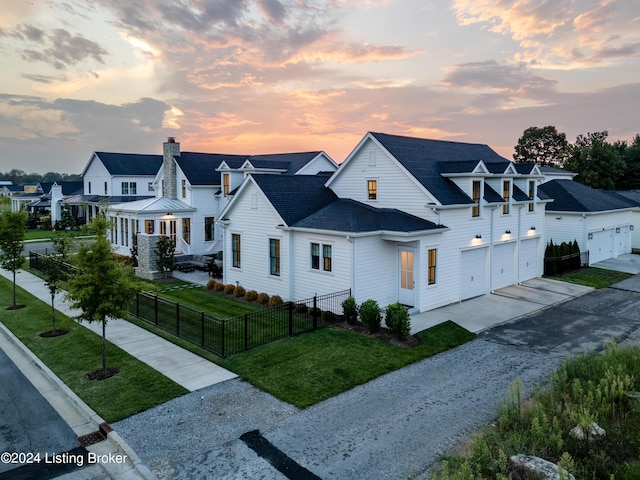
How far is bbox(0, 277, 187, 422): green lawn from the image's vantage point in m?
10.8

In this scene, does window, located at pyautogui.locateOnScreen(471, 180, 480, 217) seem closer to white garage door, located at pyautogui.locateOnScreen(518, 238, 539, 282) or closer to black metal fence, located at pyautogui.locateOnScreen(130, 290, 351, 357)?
white garage door, located at pyautogui.locateOnScreen(518, 238, 539, 282)

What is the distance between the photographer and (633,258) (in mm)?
33281

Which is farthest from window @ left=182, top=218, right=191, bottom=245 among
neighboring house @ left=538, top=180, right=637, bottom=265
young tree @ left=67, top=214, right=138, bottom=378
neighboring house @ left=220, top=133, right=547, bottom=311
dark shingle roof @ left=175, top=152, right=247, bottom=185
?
neighboring house @ left=538, top=180, right=637, bottom=265

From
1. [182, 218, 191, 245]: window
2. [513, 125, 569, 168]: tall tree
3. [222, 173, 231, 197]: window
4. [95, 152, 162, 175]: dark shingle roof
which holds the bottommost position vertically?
[182, 218, 191, 245]: window

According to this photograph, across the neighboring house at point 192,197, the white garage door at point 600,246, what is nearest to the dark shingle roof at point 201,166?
the neighboring house at point 192,197

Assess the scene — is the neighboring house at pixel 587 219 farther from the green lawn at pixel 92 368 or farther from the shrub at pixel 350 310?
the green lawn at pixel 92 368

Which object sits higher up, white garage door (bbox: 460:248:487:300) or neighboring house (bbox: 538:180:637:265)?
neighboring house (bbox: 538:180:637:265)

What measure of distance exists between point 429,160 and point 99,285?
52.3ft

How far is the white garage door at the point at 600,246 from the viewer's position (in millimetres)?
30589

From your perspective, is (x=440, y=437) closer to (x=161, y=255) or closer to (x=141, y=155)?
(x=161, y=255)

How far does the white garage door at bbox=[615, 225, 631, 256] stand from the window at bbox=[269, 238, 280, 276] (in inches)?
1076

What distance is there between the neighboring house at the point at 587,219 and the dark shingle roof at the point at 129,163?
1675 inches

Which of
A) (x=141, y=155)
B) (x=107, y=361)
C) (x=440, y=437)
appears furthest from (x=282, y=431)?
(x=141, y=155)

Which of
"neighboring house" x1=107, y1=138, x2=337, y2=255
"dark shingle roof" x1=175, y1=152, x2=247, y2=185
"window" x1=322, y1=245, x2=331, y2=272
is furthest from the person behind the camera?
"dark shingle roof" x1=175, y1=152, x2=247, y2=185
